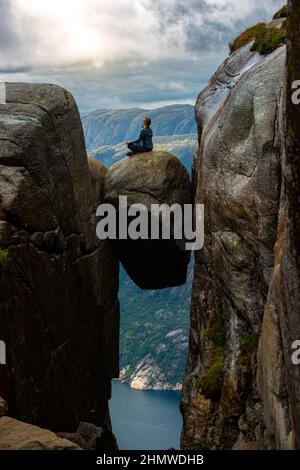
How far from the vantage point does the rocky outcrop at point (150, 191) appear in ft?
124

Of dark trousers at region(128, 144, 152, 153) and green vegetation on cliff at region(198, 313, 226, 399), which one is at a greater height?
dark trousers at region(128, 144, 152, 153)

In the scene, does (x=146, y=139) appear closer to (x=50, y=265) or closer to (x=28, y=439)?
(x=50, y=265)

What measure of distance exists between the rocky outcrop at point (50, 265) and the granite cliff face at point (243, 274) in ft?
21.7

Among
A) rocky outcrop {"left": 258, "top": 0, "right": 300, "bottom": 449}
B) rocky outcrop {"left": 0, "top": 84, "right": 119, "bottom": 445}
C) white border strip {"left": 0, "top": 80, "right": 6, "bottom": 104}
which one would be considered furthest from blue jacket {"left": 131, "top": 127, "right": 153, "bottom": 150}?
rocky outcrop {"left": 258, "top": 0, "right": 300, "bottom": 449}

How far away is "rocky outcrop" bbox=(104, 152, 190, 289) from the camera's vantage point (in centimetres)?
3775

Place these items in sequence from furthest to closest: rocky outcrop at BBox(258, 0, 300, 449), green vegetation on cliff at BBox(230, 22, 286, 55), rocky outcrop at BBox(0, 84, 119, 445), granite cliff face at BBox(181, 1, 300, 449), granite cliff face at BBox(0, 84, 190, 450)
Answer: green vegetation on cliff at BBox(230, 22, 286, 55) → rocky outcrop at BBox(0, 84, 119, 445) → granite cliff face at BBox(0, 84, 190, 450) → granite cliff face at BBox(181, 1, 300, 449) → rocky outcrop at BBox(258, 0, 300, 449)

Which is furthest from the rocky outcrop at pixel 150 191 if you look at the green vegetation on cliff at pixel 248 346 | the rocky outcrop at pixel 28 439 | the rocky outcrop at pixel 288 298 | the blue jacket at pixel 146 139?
the rocky outcrop at pixel 28 439

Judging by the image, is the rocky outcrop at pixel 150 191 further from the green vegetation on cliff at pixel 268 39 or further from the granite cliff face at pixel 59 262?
the green vegetation on cliff at pixel 268 39

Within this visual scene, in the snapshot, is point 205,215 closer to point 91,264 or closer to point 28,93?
point 91,264

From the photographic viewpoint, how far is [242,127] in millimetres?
28234

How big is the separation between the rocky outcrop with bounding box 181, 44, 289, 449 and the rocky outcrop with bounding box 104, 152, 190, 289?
4415mm

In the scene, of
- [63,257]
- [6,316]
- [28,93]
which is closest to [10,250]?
[6,316]

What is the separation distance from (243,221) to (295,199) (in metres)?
10.8

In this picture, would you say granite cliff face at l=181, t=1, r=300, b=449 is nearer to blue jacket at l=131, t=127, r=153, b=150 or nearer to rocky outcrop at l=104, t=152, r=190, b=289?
rocky outcrop at l=104, t=152, r=190, b=289
